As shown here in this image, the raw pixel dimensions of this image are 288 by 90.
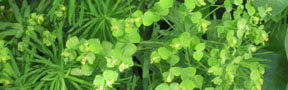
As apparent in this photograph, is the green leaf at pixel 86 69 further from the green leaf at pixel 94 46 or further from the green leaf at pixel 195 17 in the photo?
the green leaf at pixel 195 17

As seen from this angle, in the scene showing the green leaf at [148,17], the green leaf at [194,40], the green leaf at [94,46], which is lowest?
the green leaf at [194,40]

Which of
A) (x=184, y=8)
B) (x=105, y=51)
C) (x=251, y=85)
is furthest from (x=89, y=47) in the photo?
(x=251, y=85)

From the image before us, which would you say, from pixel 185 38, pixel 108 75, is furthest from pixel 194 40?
pixel 108 75

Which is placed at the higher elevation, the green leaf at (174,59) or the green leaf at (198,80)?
the green leaf at (174,59)

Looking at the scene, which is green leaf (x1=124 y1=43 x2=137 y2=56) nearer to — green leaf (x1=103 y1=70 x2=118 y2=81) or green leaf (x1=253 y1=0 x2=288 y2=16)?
green leaf (x1=103 y1=70 x2=118 y2=81)

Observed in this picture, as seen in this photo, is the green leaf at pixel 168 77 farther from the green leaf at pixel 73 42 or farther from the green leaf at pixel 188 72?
the green leaf at pixel 73 42

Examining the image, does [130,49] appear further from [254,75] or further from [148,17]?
[254,75]

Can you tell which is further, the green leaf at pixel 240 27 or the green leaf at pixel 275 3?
the green leaf at pixel 275 3

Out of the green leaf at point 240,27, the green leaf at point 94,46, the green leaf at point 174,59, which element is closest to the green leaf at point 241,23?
the green leaf at point 240,27

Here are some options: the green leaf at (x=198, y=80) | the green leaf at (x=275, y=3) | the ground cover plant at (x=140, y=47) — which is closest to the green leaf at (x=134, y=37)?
the ground cover plant at (x=140, y=47)
